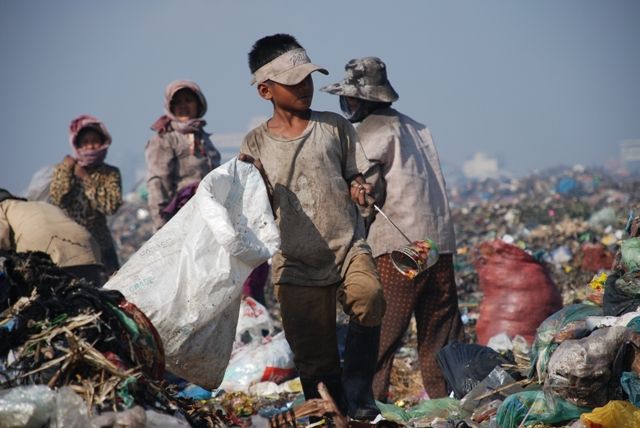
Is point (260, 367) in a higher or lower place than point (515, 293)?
lower

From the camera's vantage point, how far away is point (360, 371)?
16.3 ft

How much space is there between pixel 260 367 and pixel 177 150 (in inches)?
80.9

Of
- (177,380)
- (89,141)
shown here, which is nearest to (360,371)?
(177,380)

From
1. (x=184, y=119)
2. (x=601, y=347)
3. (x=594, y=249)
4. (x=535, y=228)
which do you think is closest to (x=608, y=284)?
(x=601, y=347)

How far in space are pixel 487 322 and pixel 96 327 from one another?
3956 mm

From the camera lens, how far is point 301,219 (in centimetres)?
484

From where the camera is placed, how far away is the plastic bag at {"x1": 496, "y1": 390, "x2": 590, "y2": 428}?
4.40 meters

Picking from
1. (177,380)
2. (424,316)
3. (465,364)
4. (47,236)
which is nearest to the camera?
(465,364)

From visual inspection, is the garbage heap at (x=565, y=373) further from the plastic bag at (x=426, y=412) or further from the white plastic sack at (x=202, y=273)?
the white plastic sack at (x=202, y=273)

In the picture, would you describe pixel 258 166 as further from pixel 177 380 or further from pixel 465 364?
pixel 177 380

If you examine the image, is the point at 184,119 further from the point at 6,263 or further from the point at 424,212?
the point at 6,263

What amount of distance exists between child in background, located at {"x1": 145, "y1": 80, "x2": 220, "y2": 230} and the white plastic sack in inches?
125

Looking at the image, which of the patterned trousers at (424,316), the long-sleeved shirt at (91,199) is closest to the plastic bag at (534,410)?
the patterned trousers at (424,316)

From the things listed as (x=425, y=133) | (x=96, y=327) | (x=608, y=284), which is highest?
(x=425, y=133)
